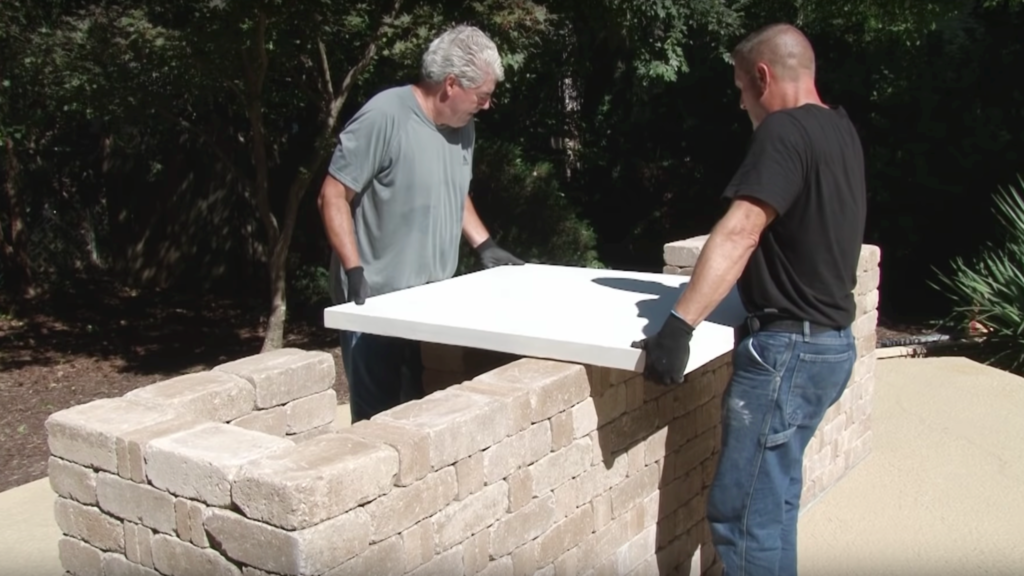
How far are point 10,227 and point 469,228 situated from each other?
8486 millimetres

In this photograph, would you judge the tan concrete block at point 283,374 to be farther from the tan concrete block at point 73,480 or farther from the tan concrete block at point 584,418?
the tan concrete block at point 584,418

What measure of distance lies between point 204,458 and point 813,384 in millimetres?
1895

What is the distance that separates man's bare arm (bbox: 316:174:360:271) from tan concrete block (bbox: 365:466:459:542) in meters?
1.34

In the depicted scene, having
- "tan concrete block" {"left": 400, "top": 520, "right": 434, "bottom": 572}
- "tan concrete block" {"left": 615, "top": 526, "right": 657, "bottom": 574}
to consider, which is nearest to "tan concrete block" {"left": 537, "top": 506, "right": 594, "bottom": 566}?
"tan concrete block" {"left": 615, "top": 526, "right": 657, "bottom": 574}

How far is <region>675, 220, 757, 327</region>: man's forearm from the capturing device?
3.38 meters

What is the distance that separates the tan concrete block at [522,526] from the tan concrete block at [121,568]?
99 cm

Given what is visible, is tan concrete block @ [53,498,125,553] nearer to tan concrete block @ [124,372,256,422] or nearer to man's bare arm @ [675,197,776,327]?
tan concrete block @ [124,372,256,422]

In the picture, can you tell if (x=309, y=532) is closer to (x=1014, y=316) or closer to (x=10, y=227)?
(x=1014, y=316)

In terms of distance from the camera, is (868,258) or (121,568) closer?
(121,568)

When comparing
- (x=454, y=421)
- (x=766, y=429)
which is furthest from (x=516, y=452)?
(x=766, y=429)

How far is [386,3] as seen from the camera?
847 centimetres

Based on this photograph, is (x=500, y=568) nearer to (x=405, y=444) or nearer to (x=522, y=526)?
(x=522, y=526)

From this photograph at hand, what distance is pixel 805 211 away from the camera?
11.4 feet

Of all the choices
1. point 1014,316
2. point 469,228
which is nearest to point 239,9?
point 469,228
